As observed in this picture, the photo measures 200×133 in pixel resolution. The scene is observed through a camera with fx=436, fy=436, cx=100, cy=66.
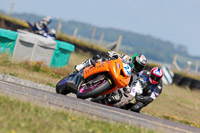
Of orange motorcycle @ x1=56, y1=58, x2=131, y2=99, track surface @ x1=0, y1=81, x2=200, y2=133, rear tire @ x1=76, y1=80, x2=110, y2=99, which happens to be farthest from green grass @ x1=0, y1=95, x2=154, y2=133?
orange motorcycle @ x1=56, y1=58, x2=131, y2=99

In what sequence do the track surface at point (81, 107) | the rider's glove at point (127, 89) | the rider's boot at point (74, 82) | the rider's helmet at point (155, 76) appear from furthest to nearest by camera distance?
the rider's helmet at point (155, 76)
the rider's glove at point (127, 89)
the rider's boot at point (74, 82)
the track surface at point (81, 107)

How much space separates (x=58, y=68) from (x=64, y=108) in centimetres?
1045

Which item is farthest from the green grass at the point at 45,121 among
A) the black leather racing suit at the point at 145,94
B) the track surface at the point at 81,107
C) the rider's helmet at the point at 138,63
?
the black leather racing suit at the point at 145,94

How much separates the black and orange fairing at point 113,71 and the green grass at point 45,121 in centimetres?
207

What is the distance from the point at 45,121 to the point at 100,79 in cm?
330

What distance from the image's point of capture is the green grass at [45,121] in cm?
487

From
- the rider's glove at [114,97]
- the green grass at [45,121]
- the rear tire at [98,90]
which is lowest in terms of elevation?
the rider's glove at [114,97]

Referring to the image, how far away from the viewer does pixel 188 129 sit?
762cm

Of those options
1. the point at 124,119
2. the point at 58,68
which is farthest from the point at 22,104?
the point at 58,68

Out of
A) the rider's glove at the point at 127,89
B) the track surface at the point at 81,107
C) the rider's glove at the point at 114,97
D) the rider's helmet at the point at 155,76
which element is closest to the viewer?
the track surface at the point at 81,107

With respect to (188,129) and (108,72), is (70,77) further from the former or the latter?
(188,129)

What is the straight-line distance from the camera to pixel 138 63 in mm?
9641

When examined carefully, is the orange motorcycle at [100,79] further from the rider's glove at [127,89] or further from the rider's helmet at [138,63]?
the rider's helmet at [138,63]

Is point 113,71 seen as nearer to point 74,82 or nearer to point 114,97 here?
point 74,82
